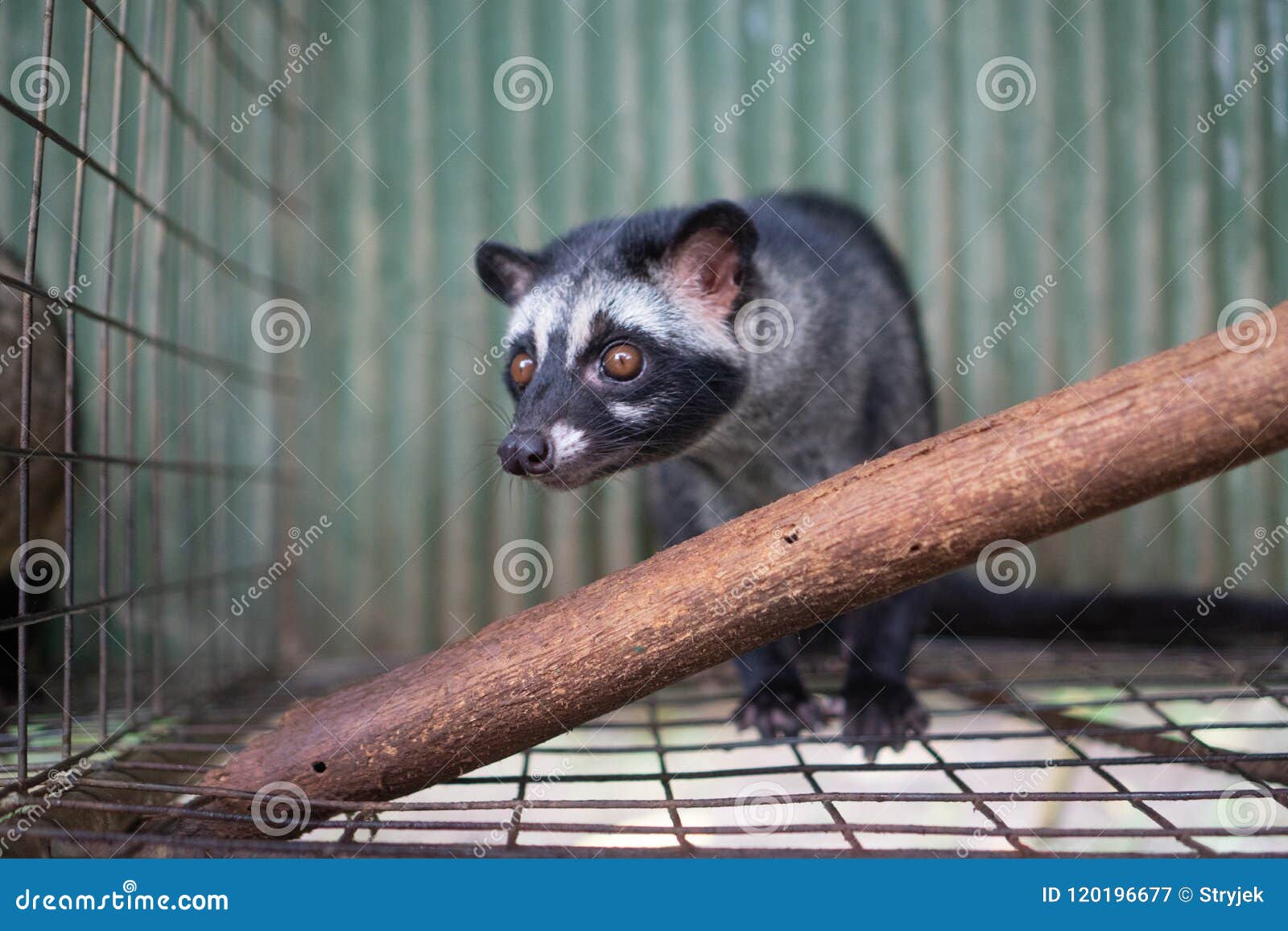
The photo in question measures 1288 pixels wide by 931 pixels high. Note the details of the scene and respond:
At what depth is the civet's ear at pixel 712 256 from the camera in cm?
237

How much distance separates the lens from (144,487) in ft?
11.7

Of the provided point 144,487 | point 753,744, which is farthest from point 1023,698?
point 144,487

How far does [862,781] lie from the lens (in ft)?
9.28

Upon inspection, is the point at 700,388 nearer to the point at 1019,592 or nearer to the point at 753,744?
the point at 753,744

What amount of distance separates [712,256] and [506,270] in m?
0.67

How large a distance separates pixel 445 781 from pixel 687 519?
3.95ft
